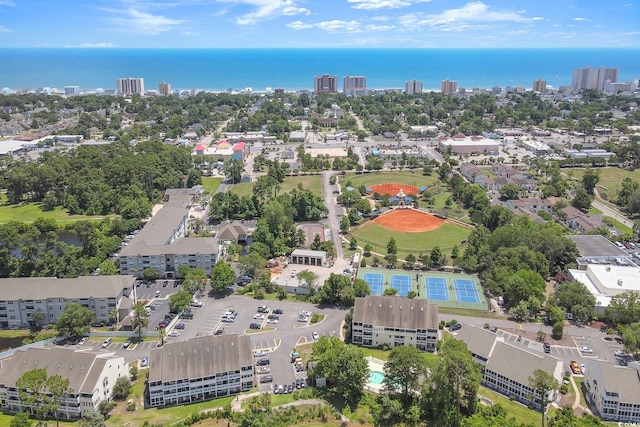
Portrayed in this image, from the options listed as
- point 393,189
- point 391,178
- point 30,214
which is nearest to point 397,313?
point 393,189

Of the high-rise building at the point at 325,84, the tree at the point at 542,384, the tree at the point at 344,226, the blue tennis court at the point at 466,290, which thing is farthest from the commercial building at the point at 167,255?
the high-rise building at the point at 325,84

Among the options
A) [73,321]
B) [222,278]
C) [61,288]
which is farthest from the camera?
[222,278]

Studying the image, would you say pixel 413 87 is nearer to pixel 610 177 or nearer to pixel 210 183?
pixel 610 177

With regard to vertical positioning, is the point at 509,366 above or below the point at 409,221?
below

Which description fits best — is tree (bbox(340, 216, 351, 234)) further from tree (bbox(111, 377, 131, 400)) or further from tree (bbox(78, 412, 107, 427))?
tree (bbox(78, 412, 107, 427))

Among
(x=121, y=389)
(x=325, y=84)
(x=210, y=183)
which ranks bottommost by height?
(x=121, y=389)

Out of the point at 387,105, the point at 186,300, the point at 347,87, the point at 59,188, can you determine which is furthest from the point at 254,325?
the point at 347,87
